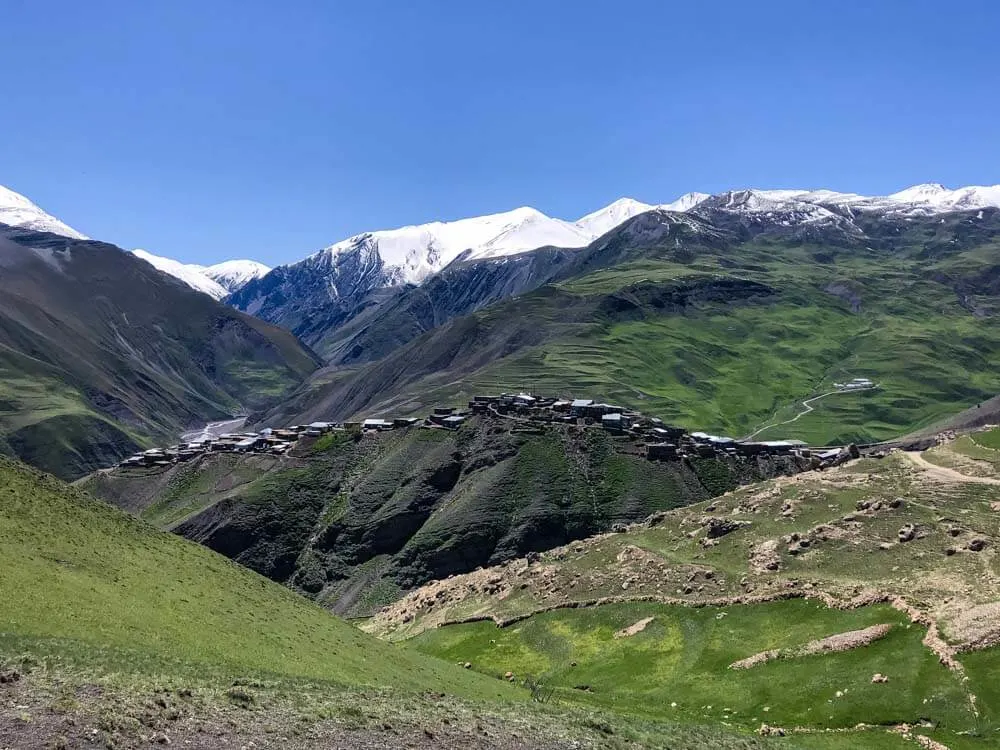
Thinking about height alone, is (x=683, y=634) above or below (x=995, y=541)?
below

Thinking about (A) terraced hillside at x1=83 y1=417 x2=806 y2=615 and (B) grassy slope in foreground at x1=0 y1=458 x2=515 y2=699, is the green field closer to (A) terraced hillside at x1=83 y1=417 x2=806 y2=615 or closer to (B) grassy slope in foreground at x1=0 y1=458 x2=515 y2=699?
(B) grassy slope in foreground at x1=0 y1=458 x2=515 y2=699

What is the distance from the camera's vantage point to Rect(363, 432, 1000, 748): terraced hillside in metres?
51.8

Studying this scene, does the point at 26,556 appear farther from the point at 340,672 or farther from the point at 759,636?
the point at 759,636

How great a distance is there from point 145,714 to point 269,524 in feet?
389

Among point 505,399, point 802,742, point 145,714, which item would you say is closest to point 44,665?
point 145,714

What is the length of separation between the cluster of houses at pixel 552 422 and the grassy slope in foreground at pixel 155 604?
86.0 metres

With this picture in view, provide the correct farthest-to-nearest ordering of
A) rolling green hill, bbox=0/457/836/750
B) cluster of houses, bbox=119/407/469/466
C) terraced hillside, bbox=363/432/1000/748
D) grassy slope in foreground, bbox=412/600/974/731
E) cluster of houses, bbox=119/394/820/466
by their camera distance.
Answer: cluster of houses, bbox=119/407/469/466
cluster of houses, bbox=119/394/820/466
terraced hillside, bbox=363/432/1000/748
grassy slope in foreground, bbox=412/600/974/731
rolling green hill, bbox=0/457/836/750


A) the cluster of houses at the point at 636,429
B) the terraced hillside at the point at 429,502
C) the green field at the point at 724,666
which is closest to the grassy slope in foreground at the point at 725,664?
the green field at the point at 724,666

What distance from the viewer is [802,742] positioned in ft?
154

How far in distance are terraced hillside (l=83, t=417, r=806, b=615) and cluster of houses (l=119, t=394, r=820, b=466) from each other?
10.4 feet

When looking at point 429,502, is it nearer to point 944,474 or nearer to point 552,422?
point 552,422

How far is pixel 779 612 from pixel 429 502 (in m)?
82.0

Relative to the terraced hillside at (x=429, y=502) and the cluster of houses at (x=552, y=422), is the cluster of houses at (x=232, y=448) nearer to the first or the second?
the cluster of houses at (x=552, y=422)

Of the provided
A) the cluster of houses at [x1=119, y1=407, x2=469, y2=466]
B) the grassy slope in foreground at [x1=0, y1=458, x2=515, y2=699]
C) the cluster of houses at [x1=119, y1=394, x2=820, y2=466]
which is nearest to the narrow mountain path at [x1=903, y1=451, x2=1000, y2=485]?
the cluster of houses at [x1=119, y1=394, x2=820, y2=466]
